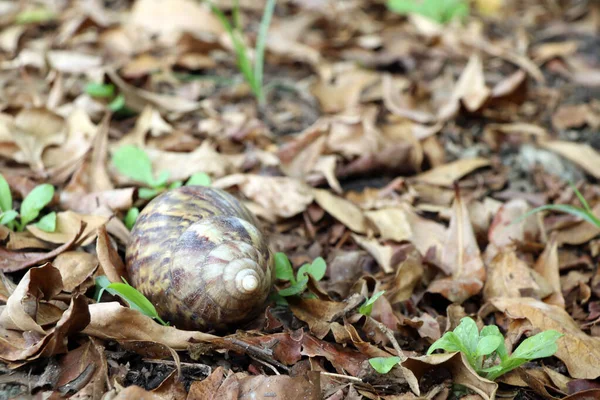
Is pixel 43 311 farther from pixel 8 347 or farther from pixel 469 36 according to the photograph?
pixel 469 36

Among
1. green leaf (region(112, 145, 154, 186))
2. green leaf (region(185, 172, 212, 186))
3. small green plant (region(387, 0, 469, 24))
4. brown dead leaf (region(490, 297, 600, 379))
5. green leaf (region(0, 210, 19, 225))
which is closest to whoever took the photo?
brown dead leaf (region(490, 297, 600, 379))

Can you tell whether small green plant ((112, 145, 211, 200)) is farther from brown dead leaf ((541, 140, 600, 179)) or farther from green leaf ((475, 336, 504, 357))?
brown dead leaf ((541, 140, 600, 179))

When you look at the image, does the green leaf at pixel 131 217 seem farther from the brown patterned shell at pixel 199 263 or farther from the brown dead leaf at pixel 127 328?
the brown dead leaf at pixel 127 328

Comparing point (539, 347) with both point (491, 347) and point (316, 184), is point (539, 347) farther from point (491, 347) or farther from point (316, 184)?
point (316, 184)

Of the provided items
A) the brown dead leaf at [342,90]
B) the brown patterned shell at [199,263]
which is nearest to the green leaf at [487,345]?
the brown patterned shell at [199,263]

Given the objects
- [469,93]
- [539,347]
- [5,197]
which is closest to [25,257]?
[5,197]

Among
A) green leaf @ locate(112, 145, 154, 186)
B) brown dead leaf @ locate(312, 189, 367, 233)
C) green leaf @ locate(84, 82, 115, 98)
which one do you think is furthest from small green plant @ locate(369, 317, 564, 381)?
green leaf @ locate(84, 82, 115, 98)
